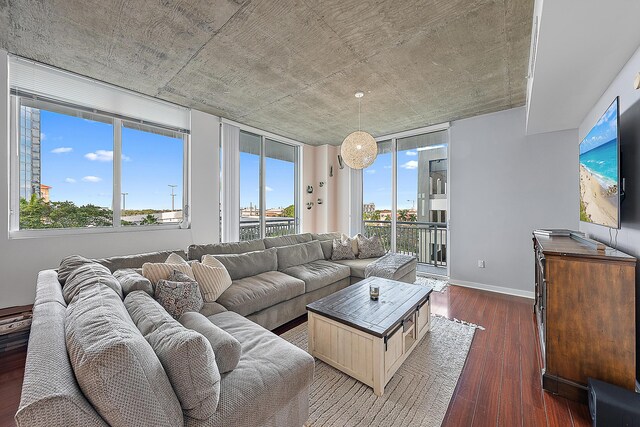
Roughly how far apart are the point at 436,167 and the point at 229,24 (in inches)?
163

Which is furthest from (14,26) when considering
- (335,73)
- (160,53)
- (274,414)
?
(274,414)

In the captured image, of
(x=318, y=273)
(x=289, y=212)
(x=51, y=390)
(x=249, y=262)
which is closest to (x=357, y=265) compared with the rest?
(x=318, y=273)

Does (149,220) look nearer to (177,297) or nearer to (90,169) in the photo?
(90,169)

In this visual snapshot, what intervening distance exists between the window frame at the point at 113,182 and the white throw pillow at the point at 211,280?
1.58m

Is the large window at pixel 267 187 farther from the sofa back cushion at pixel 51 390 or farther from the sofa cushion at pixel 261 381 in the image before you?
the sofa back cushion at pixel 51 390

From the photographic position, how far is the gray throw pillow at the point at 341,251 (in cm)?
425

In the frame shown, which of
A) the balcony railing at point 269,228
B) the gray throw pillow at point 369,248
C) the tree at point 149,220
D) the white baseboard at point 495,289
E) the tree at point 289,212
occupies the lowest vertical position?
the white baseboard at point 495,289

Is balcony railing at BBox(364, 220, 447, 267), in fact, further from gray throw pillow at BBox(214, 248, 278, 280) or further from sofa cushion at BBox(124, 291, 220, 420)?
sofa cushion at BBox(124, 291, 220, 420)

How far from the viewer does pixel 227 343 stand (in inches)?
52.0

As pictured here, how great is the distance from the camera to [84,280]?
1.60 metres

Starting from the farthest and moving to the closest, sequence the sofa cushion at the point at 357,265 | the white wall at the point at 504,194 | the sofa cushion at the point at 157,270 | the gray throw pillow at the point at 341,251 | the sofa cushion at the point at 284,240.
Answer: the gray throw pillow at the point at 341,251 < the sofa cushion at the point at 284,240 < the sofa cushion at the point at 357,265 < the white wall at the point at 504,194 < the sofa cushion at the point at 157,270

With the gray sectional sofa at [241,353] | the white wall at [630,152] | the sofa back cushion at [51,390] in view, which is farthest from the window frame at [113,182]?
the white wall at [630,152]

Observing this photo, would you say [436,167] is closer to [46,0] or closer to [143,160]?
[143,160]

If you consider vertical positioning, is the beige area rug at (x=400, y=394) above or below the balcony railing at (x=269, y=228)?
below
